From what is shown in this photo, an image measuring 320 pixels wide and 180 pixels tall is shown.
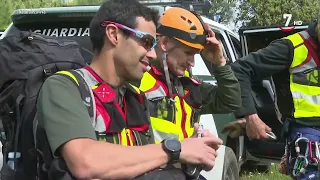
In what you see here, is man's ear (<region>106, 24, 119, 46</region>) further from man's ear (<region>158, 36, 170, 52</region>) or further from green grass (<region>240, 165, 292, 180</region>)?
green grass (<region>240, 165, 292, 180</region>)

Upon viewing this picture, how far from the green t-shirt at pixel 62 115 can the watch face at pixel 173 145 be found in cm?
31

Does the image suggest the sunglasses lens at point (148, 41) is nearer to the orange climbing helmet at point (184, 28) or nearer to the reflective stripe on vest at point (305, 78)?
the orange climbing helmet at point (184, 28)

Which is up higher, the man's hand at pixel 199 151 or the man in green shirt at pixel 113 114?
the man in green shirt at pixel 113 114

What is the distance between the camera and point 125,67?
8.00 ft

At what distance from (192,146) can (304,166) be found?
6.10 ft

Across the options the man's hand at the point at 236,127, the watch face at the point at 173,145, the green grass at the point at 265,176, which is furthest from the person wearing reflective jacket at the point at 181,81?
the green grass at the point at 265,176

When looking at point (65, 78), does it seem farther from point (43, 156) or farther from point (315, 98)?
point (315, 98)

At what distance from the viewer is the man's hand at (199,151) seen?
7.57 ft

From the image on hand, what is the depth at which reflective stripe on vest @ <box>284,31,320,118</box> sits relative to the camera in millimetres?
3928

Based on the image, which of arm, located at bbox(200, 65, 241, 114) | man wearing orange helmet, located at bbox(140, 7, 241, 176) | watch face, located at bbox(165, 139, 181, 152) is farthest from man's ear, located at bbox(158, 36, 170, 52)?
watch face, located at bbox(165, 139, 181, 152)

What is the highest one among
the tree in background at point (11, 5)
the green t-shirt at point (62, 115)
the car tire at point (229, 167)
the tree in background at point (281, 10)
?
the green t-shirt at point (62, 115)

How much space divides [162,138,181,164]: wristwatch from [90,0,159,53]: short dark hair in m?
0.53

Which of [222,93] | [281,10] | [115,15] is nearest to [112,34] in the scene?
[115,15]

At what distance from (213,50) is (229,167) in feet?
8.11
